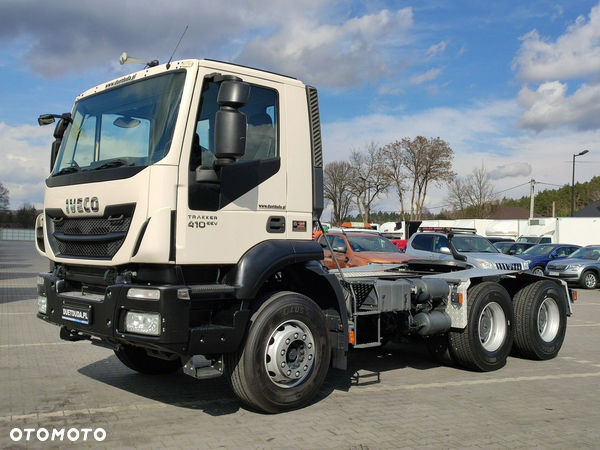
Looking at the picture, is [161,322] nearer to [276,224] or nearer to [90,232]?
[90,232]

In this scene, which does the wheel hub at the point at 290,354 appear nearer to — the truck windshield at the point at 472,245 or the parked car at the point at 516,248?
the truck windshield at the point at 472,245

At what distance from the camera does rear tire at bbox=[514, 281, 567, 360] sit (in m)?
8.61

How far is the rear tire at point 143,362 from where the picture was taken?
721 centimetres

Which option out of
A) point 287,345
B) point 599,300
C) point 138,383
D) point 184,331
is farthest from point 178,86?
point 599,300

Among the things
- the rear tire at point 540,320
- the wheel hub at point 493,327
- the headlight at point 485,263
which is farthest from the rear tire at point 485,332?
the headlight at point 485,263

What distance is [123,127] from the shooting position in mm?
5832

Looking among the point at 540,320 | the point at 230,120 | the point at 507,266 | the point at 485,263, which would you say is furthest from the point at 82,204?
the point at 507,266

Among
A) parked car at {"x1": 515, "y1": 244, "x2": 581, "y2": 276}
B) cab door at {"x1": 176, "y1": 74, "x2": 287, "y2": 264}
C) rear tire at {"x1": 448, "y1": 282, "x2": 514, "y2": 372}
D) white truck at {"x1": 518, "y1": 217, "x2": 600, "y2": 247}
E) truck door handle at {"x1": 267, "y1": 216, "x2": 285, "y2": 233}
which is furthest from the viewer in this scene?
white truck at {"x1": 518, "y1": 217, "x2": 600, "y2": 247}

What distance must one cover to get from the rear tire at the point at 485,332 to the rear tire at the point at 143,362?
137 inches

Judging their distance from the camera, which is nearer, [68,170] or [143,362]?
[68,170]

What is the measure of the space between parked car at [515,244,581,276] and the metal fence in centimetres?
6828

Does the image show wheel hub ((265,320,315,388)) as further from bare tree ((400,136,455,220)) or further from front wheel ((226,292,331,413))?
bare tree ((400,136,455,220))

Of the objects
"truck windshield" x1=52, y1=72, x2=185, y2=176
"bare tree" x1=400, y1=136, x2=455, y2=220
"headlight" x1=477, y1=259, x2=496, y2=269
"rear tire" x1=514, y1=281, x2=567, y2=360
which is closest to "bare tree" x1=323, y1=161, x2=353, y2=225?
"bare tree" x1=400, y1=136, x2=455, y2=220

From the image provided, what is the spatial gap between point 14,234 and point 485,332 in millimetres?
81709
